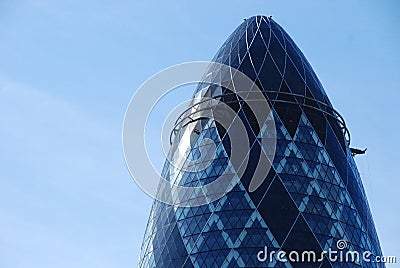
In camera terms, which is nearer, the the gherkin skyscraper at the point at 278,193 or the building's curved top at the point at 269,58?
the the gherkin skyscraper at the point at 278,193

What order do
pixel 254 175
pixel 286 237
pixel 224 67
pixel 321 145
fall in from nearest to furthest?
1. pixel 286 237
2. pixel 254 175
3. pixel 321 145
4. pixel 224 67

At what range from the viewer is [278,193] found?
142 feet

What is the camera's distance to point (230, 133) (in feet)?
152

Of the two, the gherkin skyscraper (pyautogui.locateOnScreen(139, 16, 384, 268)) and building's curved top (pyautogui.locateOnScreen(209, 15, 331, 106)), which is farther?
building's curved top (pyautogui.locateOnScreen(209, 15, 331, 106))

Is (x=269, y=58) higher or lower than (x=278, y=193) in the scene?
higher

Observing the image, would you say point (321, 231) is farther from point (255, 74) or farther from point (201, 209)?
point (255, 74)

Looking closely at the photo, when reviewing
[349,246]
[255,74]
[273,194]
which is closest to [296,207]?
[273,194]

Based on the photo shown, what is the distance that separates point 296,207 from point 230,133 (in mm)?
6937

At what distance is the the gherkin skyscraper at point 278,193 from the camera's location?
41938 mm

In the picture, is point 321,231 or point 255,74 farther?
point 255,74

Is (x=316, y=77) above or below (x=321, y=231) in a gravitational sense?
above

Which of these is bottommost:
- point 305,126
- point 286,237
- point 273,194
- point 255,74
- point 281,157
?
point 286,237

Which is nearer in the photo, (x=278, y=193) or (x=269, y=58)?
(x=278, y=193)

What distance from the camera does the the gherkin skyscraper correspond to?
4194cm
